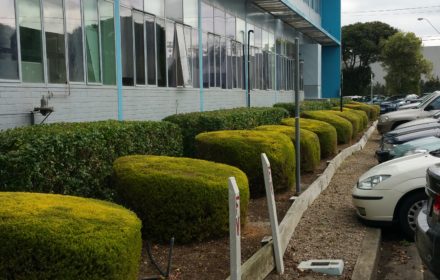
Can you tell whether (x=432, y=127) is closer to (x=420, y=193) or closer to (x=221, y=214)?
(x=420, y=193)

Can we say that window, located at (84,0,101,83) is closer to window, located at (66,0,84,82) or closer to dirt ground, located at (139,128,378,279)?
window, located at (66,0,84,82)

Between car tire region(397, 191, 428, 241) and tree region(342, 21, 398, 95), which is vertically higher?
tree region(342, 21, 398, 95)

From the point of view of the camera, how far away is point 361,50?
73.1 m

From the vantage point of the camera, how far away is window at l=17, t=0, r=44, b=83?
8430 millimetres

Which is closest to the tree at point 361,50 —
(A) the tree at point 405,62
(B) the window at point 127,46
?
(A) the tree at point 405,62

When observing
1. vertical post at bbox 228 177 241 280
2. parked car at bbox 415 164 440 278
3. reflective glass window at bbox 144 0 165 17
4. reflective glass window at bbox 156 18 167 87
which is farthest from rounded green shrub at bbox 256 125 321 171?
vertical post at bbox 228 177 241 280

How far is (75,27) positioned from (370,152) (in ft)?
29.4

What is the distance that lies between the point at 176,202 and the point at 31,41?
4602 mm

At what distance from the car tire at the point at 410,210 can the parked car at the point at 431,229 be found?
177 centimetres

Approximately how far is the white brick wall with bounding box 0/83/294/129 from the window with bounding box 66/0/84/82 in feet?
0.87

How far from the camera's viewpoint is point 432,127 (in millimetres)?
11383

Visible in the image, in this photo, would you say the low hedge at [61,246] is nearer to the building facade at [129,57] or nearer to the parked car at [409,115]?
the building facade at [129,57]

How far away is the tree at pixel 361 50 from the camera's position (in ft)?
233

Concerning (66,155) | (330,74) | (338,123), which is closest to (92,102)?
(66,155)
